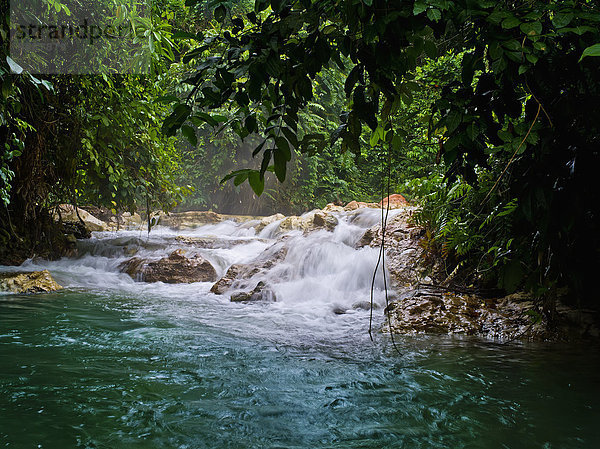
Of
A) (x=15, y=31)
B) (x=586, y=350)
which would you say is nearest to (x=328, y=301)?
(x=586, y=350)

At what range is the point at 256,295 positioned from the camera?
20.6 ft

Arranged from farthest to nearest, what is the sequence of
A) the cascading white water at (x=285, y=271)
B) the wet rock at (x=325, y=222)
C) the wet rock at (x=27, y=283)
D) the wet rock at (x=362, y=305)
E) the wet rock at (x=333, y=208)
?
the wet rock at (x=333, y=208) < the wet rock at (x=325, y=222) < the wet rock at (x=27, y=283) < the cascading white water at (x=285, y=271) < the wet rock at (x=362, y=305)

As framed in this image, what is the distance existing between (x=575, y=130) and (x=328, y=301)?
4.51m

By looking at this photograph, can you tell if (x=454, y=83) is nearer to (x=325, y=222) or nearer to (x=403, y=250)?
(x=403, y=250)

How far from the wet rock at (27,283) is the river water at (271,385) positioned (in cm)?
96

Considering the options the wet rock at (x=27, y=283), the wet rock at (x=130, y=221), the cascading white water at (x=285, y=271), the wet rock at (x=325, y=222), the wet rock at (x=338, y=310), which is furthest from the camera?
the wet rock at (x=130, y=221)

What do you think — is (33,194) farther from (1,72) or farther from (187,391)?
(187,391)

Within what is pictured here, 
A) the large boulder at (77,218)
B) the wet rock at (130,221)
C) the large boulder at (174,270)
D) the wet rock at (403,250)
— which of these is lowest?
the large boulder at (174,270)

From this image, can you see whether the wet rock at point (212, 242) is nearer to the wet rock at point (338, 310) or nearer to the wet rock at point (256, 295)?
the wet rock at point (256, 295)

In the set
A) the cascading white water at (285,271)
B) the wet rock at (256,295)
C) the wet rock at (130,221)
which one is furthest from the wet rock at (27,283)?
the wet rock at (130,221)

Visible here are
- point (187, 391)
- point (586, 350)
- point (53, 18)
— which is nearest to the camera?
point (187, 391)

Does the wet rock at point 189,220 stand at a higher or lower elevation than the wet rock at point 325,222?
higher

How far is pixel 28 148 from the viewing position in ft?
18.7

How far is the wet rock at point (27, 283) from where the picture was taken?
592cm
